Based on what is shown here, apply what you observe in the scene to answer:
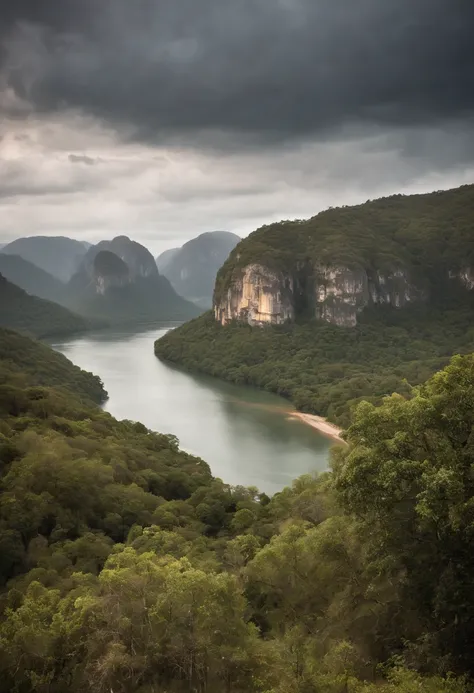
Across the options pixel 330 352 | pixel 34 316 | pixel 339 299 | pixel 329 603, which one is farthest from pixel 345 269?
pixel 34 316

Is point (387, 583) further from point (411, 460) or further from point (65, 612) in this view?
point (65, 612)

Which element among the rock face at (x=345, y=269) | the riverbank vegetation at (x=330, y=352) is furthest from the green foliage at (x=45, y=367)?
the rock face at (x=345, y=269)

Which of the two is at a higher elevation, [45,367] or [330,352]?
[45,367]

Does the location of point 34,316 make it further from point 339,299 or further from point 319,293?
point 339,299

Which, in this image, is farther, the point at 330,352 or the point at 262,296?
the point at 262,296

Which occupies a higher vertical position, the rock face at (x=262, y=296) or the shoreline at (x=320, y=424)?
the rock face at (x=262, y=296)

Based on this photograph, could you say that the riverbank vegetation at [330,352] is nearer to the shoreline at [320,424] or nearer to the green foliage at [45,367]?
A: the shoreline at [320,424]
